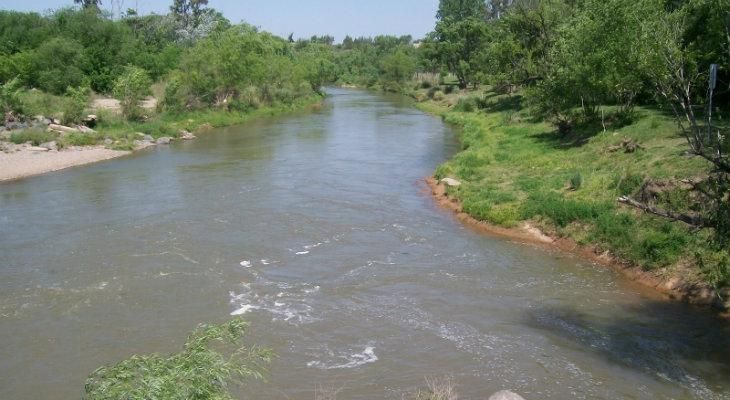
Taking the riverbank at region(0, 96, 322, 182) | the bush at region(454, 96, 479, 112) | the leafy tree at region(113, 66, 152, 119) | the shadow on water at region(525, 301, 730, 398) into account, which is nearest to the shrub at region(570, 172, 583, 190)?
the shadow on water at region(525, 301, 730, 398)

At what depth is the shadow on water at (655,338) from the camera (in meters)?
11.9

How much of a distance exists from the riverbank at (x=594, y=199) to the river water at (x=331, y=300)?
0.82m

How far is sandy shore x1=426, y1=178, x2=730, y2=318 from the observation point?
15.0 metres

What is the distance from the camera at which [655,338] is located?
13.4 m

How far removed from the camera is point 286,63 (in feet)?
241

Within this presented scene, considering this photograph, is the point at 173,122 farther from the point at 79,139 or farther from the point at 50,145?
the point at 50,145

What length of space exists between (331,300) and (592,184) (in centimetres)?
1132

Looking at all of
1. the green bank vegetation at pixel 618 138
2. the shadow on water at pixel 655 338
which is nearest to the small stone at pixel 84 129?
the green bank vegetation at pixel 618 138

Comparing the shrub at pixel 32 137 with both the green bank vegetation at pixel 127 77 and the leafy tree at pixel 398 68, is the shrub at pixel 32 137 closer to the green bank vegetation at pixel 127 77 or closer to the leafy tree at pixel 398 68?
the green bank vegetation at pixel 127 77

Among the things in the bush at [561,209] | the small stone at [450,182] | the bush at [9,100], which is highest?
the bush at [9,100]

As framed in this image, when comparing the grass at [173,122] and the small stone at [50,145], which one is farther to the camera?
the grass at [173,122]

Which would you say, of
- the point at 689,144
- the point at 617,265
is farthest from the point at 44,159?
the point at 689,144

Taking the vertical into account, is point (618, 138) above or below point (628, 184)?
above

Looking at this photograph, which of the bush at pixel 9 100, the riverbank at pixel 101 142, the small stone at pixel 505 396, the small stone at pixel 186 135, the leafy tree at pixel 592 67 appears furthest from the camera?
the small stone at pixel 186 135
